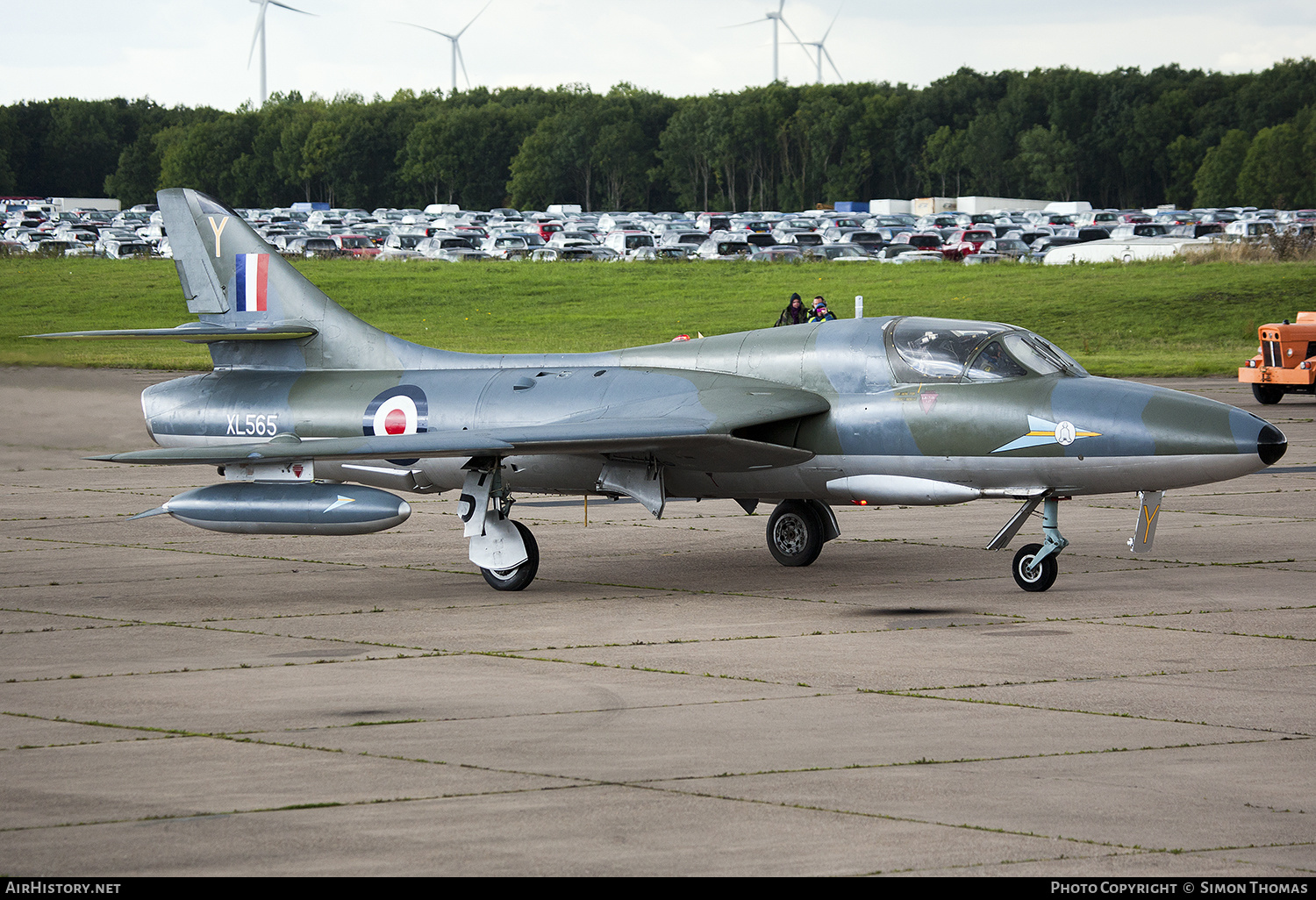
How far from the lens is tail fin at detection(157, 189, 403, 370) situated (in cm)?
1570

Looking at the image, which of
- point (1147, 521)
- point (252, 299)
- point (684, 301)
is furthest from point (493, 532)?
point (684, 301)

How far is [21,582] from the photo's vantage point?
14.2m

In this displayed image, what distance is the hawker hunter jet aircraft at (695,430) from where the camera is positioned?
12758mm

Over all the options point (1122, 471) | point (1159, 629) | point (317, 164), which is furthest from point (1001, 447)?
point (317, 164)

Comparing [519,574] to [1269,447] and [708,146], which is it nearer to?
[1269,447]

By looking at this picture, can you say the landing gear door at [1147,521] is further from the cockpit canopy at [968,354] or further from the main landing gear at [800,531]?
the main landing gear at [800,531]

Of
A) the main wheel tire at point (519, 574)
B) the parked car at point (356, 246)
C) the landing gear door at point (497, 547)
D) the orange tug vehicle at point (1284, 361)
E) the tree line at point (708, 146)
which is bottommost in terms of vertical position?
the main wheel tire at point (519, 574)

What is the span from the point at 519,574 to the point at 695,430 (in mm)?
2181

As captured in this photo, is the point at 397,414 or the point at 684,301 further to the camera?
the point at 684,301

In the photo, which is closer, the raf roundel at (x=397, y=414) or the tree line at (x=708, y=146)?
the raf roundel at (x=397, y=414)

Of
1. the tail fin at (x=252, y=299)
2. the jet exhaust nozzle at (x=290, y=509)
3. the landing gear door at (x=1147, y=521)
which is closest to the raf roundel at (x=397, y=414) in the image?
the tail fin at (x=252, y=299)

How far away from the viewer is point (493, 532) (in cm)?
1368

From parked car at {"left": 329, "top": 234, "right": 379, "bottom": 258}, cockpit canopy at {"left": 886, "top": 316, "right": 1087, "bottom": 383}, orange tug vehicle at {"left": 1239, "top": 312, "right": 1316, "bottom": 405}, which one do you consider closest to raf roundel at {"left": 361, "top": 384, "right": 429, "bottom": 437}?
cockpit canopy at {"left": 886, "top": 316, "right": 1087, "bottom": 383}

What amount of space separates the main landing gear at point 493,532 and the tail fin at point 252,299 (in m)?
2.42
